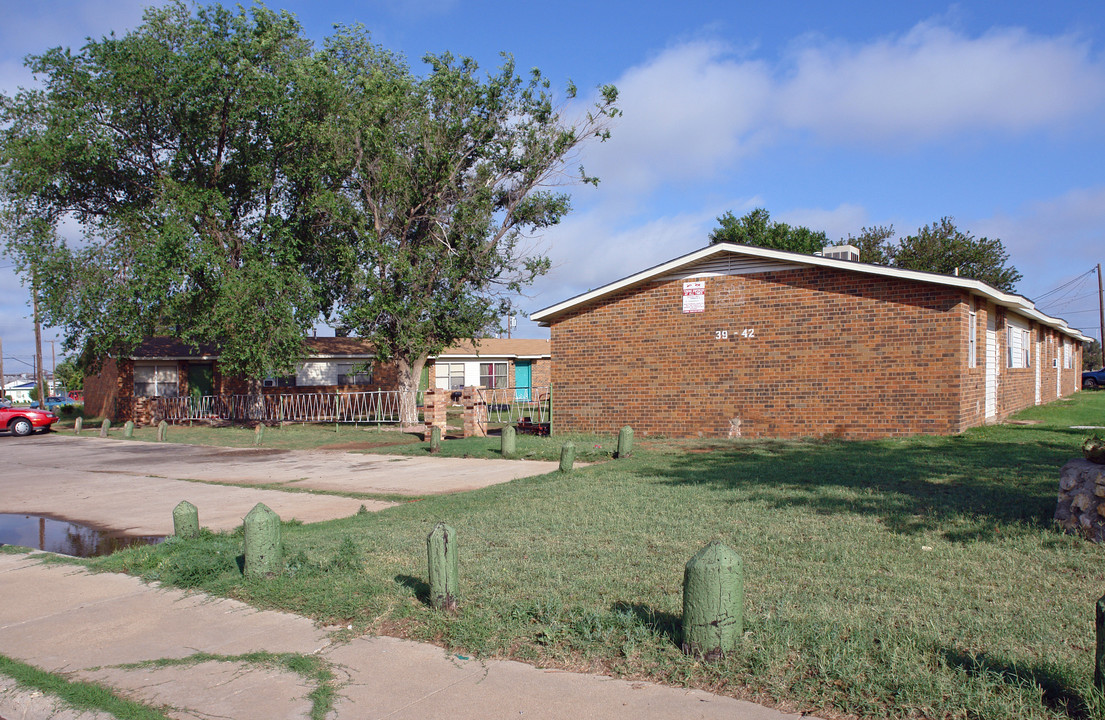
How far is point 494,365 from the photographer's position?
43938mm

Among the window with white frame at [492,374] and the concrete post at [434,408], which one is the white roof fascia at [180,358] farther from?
the concrete post at [434,408]

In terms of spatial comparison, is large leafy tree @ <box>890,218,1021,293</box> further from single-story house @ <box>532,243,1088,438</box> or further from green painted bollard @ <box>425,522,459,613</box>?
green painted bollard @ <box>425,522,459,613</box>

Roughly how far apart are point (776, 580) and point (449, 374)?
37.7 meters

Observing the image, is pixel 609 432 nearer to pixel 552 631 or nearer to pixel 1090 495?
pixel 1090 495

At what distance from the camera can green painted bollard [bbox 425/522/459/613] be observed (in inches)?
218

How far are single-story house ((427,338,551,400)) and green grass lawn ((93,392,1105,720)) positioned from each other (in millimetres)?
31349

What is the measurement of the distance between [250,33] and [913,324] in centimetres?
2334

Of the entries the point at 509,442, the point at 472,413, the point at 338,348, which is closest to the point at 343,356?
the point at 338,348

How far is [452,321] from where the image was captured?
85.4 ft

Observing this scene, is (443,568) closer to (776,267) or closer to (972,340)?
(776,267)

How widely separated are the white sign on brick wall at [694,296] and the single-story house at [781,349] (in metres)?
0.02

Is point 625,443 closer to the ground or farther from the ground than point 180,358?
closer to the ground

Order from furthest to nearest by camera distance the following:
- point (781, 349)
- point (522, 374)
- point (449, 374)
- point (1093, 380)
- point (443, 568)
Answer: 1. point (1093, 380)
2. point (522, 374)
3. point (449, 374)
4. point (781, 349)
5. point (443, 568)

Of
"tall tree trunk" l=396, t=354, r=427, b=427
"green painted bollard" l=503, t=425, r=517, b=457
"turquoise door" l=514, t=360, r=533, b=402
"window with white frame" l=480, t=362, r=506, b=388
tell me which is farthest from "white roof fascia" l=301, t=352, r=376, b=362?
"green painted bollard" l=503, t=425, r=517, b=457
